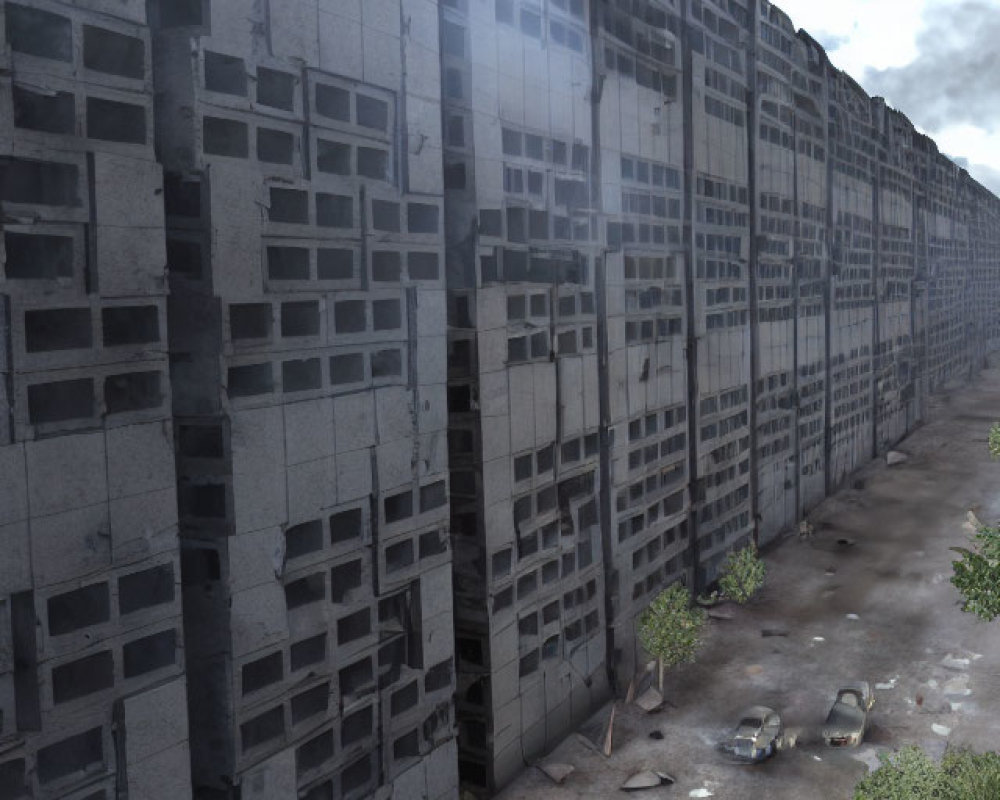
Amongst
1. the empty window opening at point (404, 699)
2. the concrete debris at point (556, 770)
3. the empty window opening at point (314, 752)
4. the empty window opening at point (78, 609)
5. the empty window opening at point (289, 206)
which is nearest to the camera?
the empty window opening at point (78, 609)

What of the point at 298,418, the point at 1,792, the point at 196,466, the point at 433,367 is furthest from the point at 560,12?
the point at 1,792

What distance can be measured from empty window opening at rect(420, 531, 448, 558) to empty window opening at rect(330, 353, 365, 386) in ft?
14.1

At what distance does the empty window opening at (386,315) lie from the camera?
21.8 m

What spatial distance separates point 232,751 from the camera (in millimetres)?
18141

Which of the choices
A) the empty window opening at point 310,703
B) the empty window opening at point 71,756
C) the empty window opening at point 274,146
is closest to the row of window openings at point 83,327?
the empty window opening at point 274,146

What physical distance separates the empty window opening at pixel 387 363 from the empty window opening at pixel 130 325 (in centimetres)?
593

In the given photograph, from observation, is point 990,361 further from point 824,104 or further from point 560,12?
point 560,12

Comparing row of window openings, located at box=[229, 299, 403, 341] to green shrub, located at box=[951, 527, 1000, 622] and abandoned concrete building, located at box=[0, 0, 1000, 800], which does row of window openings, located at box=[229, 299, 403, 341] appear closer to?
abandoned concrete building, located at box=[0, 0, 1000, 800]

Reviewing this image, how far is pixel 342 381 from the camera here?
20.8 m

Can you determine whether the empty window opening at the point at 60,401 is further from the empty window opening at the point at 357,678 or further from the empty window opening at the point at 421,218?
the empty window opening at the point at 421,218

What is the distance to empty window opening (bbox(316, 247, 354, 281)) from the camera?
20188mm

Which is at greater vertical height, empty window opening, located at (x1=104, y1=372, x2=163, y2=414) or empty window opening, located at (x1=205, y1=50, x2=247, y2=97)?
empty window opening, located at (x1=205, y1=50, x2=247, y2=97)

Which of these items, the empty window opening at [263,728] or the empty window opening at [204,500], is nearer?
the empty window opening at [204,500]

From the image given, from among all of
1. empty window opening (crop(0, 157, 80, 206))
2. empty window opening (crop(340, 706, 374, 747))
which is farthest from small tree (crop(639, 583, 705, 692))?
empty window opening (crop(0, 157, 80, 206))
